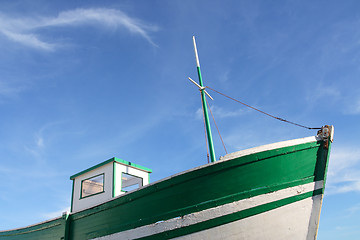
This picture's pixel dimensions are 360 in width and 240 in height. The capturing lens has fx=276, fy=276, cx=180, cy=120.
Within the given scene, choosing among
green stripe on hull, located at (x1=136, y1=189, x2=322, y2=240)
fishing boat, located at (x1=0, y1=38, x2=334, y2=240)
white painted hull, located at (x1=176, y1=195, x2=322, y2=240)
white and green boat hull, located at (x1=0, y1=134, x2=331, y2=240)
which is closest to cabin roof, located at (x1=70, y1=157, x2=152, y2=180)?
fishing boat, located at (x1=0, y1=38, x2=334, y2=240)

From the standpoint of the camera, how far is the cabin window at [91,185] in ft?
31.3

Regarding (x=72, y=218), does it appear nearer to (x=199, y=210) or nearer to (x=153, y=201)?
(x=153, y=201)

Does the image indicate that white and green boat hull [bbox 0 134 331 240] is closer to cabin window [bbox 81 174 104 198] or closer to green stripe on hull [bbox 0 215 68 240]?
green stripe on hull [bbox 0 215 68 240]

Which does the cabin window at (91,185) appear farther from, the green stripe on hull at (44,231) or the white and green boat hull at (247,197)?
the white and green boat hull at (247,197)

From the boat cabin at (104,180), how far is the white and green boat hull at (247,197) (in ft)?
8.82

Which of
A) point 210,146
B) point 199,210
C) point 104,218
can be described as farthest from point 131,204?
point 210,146

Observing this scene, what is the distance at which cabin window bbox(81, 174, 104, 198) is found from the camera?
9.53 m

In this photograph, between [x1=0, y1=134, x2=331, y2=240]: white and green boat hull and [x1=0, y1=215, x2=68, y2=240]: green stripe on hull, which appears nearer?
[x1=0, y1=134, x2=331, y2=240]: white and green boat hull

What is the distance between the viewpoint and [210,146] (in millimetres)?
8578

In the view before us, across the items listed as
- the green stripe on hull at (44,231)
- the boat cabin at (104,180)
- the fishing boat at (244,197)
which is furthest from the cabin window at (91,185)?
the fishing boat at (244,197)

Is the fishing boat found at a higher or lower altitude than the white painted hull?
higher

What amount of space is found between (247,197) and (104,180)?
201 inches

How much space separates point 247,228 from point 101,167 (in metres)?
5.45

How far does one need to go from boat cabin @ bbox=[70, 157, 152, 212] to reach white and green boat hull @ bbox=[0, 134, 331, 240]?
2688 mm
